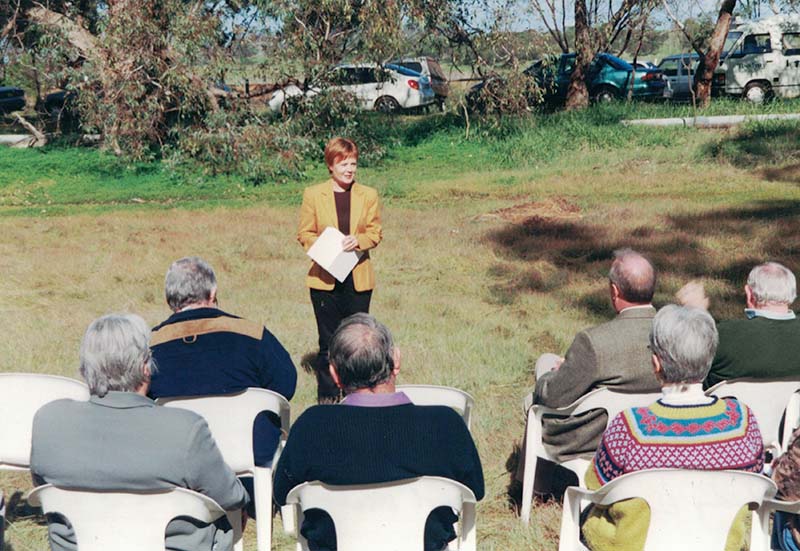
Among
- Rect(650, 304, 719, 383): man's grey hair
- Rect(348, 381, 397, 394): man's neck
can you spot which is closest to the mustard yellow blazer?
Rect(348, 381, 397, 394): man's neck

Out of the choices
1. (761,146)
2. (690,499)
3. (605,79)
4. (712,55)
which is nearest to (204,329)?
(690,499)

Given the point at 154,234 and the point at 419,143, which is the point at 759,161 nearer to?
the point at 419,143

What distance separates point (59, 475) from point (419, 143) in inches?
651

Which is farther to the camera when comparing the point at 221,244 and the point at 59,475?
the point at 221,244

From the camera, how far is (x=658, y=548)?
2.91 m

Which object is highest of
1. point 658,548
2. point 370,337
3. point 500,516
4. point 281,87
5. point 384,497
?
point 281,87

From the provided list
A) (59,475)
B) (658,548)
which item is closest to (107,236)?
(59,475)

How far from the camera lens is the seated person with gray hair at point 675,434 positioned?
115 inches

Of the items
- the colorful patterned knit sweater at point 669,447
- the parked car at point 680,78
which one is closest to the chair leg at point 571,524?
the colorful patterned knit sweater at point 669,447

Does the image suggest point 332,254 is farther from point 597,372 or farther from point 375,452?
point 375,452

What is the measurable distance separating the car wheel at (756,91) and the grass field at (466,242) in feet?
20.3

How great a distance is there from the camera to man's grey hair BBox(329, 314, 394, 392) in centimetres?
309

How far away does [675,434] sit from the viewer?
2963 mm

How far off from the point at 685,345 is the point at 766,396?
3.50ft
